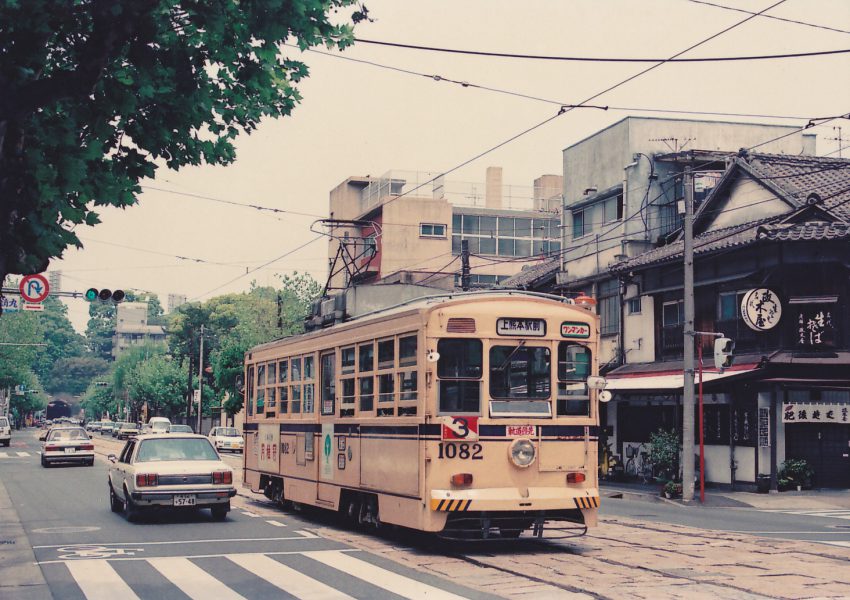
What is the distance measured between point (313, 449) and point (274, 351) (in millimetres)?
3517

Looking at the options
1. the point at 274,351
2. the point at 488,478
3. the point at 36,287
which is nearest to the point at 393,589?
the point at 488,478

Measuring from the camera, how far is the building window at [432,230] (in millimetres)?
66312

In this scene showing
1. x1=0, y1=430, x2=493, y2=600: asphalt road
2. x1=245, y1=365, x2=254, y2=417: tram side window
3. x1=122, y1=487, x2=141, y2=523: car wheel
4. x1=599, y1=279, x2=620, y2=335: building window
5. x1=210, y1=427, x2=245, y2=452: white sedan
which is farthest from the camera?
x1=210, y1=427, x2=245, y2=452: white sedan

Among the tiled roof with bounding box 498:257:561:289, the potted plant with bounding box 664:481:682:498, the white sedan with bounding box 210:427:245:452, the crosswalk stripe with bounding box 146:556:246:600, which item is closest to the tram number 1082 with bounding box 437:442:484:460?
the crosswalk stripe with bounding box 146:556:246:600

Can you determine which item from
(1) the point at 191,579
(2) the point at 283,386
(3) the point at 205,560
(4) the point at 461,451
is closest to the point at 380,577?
(1) the point at 191,579

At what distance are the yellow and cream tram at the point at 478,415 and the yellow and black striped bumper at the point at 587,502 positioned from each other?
Answer: 15mm

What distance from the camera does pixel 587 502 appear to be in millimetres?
14500

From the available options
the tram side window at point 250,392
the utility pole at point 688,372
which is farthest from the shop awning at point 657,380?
the tram side window at point 250,392

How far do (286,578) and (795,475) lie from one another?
21.2 m

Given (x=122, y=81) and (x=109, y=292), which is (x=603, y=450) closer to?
(x=109, y=292)

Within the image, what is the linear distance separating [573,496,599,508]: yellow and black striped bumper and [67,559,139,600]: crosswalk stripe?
19.7 feet

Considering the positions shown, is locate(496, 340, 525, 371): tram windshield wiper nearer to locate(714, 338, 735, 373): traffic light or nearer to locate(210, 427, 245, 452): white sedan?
locate(714, 338, 735, 373): traffic light

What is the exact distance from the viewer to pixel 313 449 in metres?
18.2

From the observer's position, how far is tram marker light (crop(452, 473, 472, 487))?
13789 millimetres
